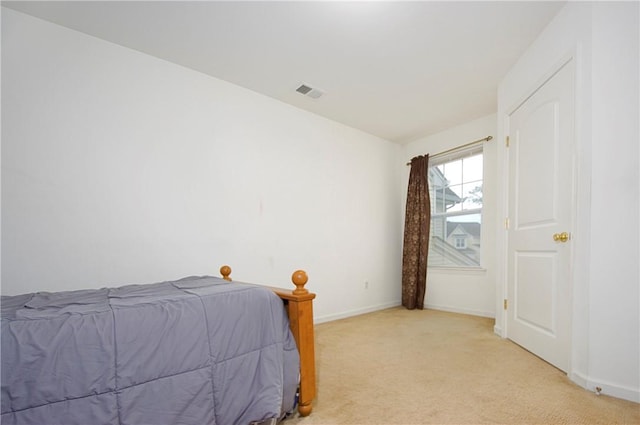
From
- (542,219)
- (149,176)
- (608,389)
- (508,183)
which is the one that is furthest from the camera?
(508,183)

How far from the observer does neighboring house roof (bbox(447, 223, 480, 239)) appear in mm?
3890

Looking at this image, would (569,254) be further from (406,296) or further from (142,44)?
(142,44)

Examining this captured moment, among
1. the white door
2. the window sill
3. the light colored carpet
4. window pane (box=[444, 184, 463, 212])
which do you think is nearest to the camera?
the light colored carpet

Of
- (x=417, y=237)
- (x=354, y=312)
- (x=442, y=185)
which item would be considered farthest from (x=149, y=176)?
(x=442, y=185)

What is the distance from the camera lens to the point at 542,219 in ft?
7.68

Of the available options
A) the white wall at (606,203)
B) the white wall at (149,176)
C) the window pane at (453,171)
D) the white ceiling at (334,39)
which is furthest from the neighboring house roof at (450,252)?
the white wall at (606,203)

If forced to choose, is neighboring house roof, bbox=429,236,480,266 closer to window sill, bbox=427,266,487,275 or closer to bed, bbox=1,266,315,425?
window sill, bbox=427,266,487,275

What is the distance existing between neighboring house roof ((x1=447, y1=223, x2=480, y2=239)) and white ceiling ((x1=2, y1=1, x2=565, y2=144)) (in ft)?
4.90

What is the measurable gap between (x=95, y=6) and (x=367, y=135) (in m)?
3.06

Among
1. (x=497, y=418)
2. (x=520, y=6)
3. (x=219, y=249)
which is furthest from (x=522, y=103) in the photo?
(x=219, y=249)

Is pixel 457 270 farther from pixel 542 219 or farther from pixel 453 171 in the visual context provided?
pixel 542 219

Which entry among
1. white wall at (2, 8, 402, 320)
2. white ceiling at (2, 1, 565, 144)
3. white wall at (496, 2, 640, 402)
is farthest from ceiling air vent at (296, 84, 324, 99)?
white wall at (496, 2, 640, 402)

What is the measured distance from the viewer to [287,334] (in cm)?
158

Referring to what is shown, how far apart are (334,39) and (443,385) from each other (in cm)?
244
